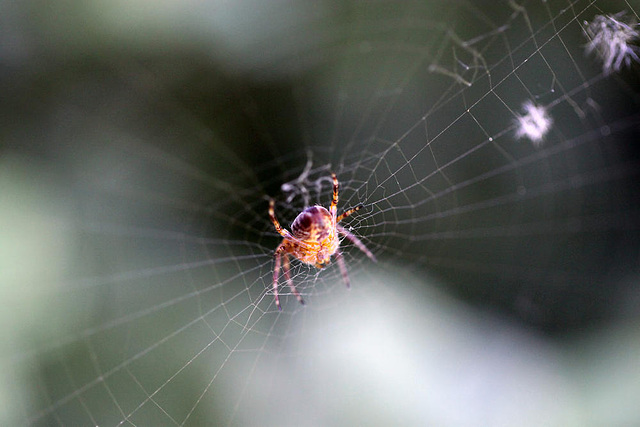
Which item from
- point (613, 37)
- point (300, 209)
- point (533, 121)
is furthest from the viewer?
point (300, 209)

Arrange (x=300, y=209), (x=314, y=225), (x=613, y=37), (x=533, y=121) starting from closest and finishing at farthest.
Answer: (x=613, y=37), (x=314, y=225), (x=533, y=121), (x=300, y=209)

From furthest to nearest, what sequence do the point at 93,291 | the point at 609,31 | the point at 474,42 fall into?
the point at 93,291
the point at 474,42
the point at 609,31

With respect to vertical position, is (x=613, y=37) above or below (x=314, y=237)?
above

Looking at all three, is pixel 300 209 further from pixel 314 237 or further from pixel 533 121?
pixel 533 121

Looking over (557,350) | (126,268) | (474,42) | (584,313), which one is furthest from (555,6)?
(126,268)

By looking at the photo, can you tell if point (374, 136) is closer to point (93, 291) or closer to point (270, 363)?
point (270, 363)

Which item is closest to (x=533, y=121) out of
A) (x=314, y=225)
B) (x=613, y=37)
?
(x=613, y=37)
